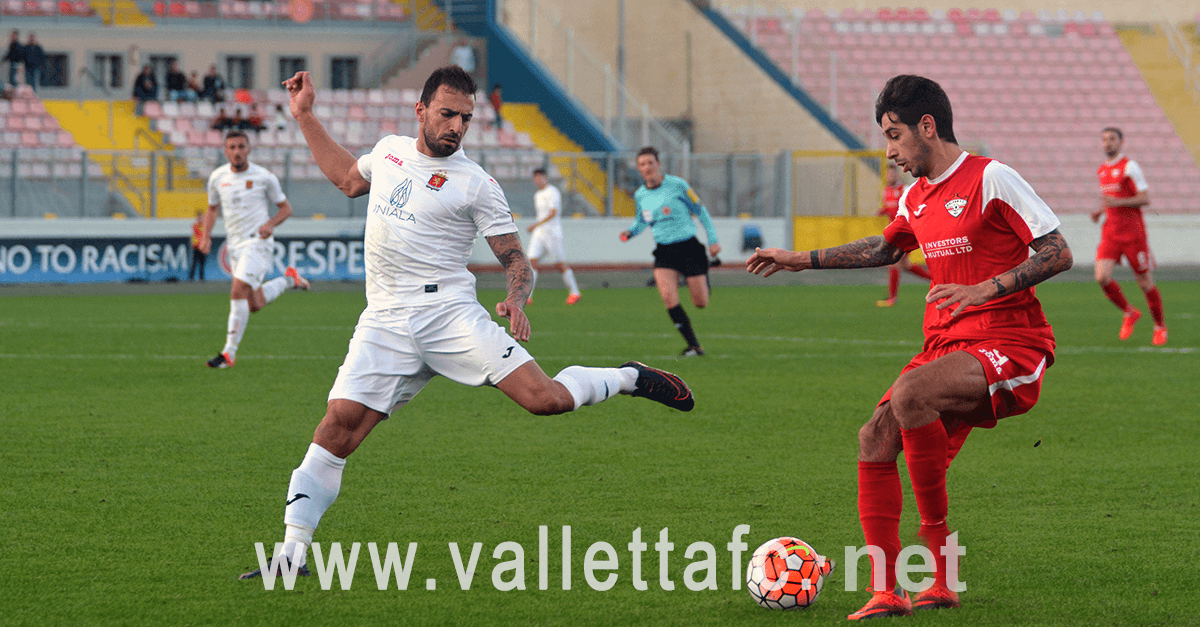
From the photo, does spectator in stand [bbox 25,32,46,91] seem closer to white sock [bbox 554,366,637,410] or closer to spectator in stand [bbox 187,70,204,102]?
spectator in stand [bbox 187,70,204,102]

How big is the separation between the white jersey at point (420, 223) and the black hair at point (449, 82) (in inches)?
9.5

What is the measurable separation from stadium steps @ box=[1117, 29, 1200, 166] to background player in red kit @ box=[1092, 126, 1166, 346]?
22965mm

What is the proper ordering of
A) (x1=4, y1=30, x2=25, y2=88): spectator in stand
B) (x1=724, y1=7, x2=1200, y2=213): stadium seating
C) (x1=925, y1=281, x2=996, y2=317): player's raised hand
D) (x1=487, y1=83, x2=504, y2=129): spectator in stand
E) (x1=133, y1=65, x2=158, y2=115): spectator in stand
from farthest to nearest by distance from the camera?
(x1=724, y1=7, x2=1200, y2=213): stadium seating, (x1=487, y1=83, x2=504, y2=129): spectator in stand, (x1=133, y1=65, x2=158, y2=115): spectator in stand, (x1=4, y1=30, x2=25, y2=88): spectator in stand, (x1=925, y1=281, x2=996, y2=317): player's raised hand

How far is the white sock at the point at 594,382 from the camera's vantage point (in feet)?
18.0

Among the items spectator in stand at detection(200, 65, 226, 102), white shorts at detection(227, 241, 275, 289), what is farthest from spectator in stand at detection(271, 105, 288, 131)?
white shorts at detection(227, 241, 275, 289)

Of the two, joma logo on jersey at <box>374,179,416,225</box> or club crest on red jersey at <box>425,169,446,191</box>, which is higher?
club crest on red jersey at <box>425,169,446,191</box>

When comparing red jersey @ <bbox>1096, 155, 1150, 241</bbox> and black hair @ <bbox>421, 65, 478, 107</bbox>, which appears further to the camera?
red jersey @ <bbox>1096, 155, 1150, 241</bbox>

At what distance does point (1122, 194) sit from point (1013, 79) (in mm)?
22459

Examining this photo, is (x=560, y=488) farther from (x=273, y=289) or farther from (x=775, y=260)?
(x=273, y=289)

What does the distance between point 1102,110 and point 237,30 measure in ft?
75.2

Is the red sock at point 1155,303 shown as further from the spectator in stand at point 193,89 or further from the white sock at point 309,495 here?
the spectator in stand at point 193,89

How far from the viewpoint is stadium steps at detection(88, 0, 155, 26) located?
105ft

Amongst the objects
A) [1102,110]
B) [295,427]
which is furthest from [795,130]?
[295,427]

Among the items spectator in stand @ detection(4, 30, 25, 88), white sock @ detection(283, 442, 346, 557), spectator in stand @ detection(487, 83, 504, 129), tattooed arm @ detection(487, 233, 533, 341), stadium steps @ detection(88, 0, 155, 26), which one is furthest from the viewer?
stadium steps @ detection(88, 0, 155, 26)
